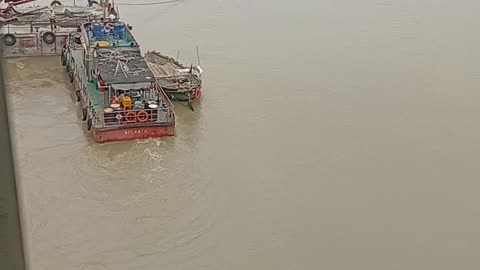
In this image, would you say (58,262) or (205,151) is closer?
(58,262)

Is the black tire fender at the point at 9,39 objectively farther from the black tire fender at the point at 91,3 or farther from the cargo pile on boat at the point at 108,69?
the black tire fender at the point at 91,3

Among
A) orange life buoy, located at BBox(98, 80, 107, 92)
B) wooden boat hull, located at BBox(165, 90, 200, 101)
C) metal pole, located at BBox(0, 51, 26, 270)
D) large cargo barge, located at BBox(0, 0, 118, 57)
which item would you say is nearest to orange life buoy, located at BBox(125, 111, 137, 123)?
orange life buoy, located at BBox(98, 80, 107, 92)

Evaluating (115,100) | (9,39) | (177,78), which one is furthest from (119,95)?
(9,39)

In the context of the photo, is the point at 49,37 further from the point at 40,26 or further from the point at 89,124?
the point at 89,124

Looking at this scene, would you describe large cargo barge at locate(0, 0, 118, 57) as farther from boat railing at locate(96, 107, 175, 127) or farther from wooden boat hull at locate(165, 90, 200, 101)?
boat railing at locate(96, 107, 175, 127)

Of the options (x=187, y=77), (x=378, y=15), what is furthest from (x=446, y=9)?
(x=187, y=77)

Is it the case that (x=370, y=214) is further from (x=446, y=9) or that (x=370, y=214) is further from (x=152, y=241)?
(x=446, y=9)
